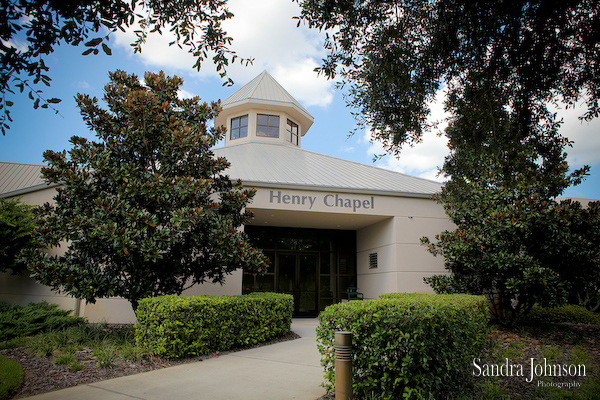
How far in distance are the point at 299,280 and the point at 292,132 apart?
893 centimetres

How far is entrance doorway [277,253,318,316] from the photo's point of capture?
16.6 metres

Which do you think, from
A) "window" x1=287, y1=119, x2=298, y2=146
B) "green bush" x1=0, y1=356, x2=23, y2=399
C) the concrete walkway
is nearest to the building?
"window" x1=287, y1=119, x2=298, y2=146

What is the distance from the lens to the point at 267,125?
2108 centimetres

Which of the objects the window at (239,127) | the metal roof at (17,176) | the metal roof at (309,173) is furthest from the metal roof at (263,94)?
the metal roof at (17,176)

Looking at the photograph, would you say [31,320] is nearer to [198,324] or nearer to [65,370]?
[65,370]

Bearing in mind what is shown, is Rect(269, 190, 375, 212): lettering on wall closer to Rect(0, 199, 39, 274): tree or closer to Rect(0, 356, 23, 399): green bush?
Rect(0, 199, 39, 274): tree

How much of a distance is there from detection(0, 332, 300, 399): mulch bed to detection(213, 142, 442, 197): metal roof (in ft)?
22.7

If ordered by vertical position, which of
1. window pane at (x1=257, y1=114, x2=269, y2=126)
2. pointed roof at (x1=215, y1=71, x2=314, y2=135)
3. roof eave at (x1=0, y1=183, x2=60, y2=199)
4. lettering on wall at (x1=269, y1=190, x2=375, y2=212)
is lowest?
lettering on wall at (x1=269, y1=190, x2=375, y2=212)

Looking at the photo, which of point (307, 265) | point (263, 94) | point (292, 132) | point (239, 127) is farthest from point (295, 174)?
point (263, 94)

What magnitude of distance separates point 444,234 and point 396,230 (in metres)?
3.64

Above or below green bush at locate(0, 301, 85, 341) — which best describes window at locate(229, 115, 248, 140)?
above

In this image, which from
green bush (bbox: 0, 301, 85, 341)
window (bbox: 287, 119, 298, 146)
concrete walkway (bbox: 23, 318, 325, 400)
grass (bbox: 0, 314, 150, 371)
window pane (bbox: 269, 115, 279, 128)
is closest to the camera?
concrete walkway (bbox: 23, 318, 325, 400)

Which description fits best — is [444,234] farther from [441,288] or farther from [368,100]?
[368,100]

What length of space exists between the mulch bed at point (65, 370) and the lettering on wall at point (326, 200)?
631 centimetres
